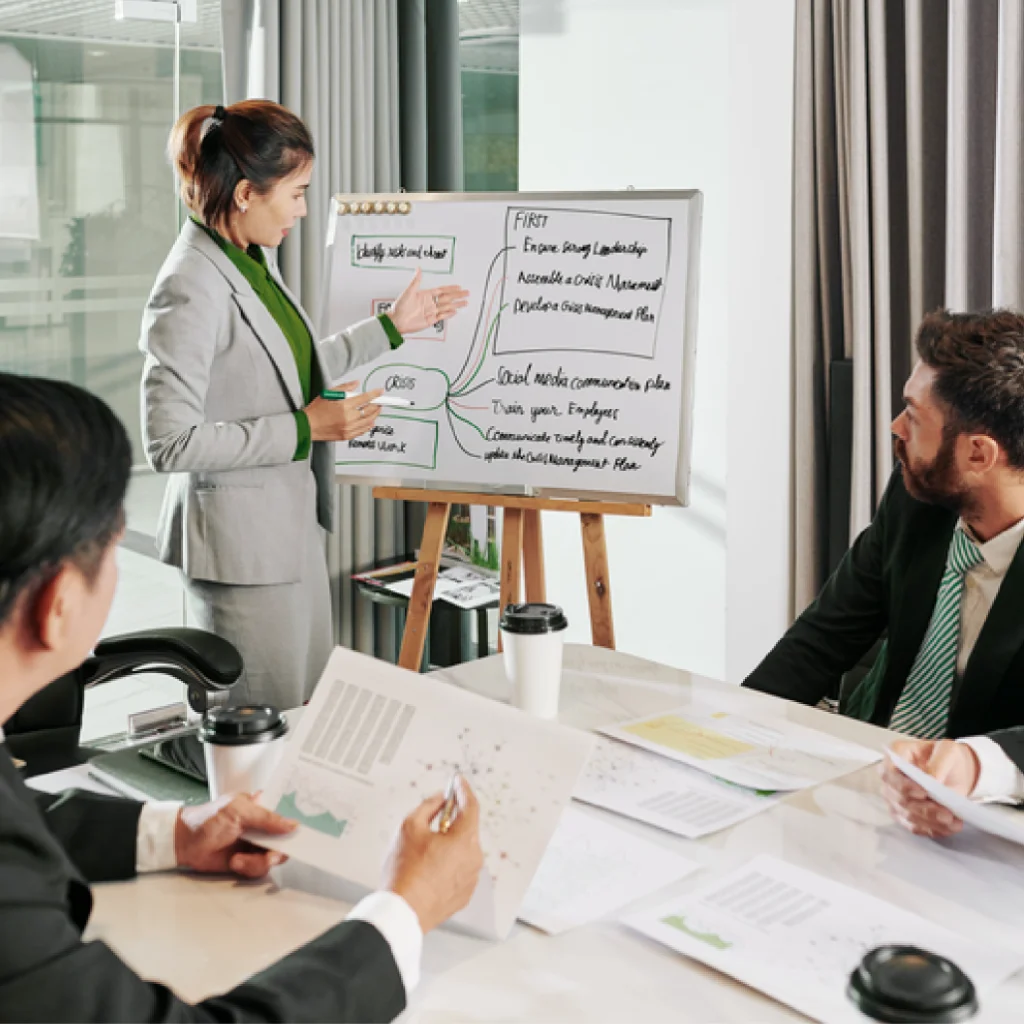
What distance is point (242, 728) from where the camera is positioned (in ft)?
4.32

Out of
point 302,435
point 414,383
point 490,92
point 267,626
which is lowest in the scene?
point 267,626

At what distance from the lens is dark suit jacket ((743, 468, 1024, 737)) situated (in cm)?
175

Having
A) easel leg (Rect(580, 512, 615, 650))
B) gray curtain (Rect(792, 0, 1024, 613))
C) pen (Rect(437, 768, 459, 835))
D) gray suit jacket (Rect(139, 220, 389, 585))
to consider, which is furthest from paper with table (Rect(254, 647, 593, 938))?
gray curtain (Rect(792, 0, 1024, 613))

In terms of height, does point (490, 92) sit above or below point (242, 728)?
above

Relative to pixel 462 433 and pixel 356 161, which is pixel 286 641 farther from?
pixel 356 161

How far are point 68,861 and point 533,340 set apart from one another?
1.92 m

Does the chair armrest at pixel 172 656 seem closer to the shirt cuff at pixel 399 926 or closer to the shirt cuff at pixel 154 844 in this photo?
the shirt cuff at pixel 154 844

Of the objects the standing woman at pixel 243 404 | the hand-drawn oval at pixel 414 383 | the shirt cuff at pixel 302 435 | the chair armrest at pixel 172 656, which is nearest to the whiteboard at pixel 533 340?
the hand-drawn oval at pixel 414 383

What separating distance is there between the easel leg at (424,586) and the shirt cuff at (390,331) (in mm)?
366

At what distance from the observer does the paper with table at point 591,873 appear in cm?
117

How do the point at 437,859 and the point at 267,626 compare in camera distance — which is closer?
the point at 437,859

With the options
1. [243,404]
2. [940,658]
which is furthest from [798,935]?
[243,404]

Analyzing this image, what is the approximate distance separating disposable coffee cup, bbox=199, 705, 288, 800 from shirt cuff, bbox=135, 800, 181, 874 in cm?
7

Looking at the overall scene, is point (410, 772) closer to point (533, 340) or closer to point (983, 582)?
point (983, 582)
